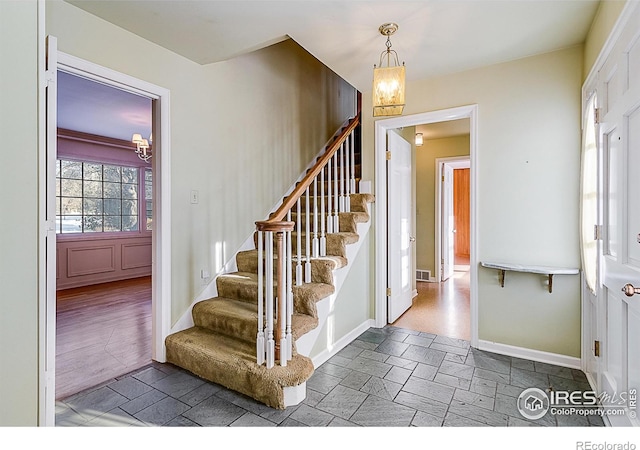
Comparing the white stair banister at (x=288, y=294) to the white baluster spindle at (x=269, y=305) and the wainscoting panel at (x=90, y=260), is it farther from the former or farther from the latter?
the wainscoting panel at (x=90, y=260)

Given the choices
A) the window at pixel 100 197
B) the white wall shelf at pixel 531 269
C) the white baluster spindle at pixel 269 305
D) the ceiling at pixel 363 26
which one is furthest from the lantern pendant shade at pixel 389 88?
the window at pixel 100 197

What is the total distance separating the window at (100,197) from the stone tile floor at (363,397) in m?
Answer: 4.37

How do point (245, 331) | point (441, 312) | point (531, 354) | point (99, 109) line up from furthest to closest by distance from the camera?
1. point (99, 109)
2. point (441, 312)
3. point (531, 354)
4. point (245, 331)

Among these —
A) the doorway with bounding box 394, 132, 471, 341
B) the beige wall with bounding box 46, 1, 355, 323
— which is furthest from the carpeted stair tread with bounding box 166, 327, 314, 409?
the doorway with bounding box 394, 132, 471, 341

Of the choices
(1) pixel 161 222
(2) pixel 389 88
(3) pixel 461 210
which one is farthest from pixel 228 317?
(3) pixel 461 210

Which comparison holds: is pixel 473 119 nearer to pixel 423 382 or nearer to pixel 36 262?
pixel 423 382

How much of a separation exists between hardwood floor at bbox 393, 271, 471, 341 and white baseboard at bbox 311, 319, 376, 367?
1.16 feet

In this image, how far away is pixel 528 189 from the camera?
2600 millimetres

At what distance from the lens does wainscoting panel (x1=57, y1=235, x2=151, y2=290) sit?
5.20 m

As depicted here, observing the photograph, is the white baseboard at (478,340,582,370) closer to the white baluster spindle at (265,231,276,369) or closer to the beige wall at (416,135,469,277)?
the white baluster spindle at (265,231,276,369)

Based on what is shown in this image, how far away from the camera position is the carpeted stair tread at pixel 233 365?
1.94 m

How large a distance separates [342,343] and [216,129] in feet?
7.51

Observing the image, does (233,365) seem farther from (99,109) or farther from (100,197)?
(100,197)
